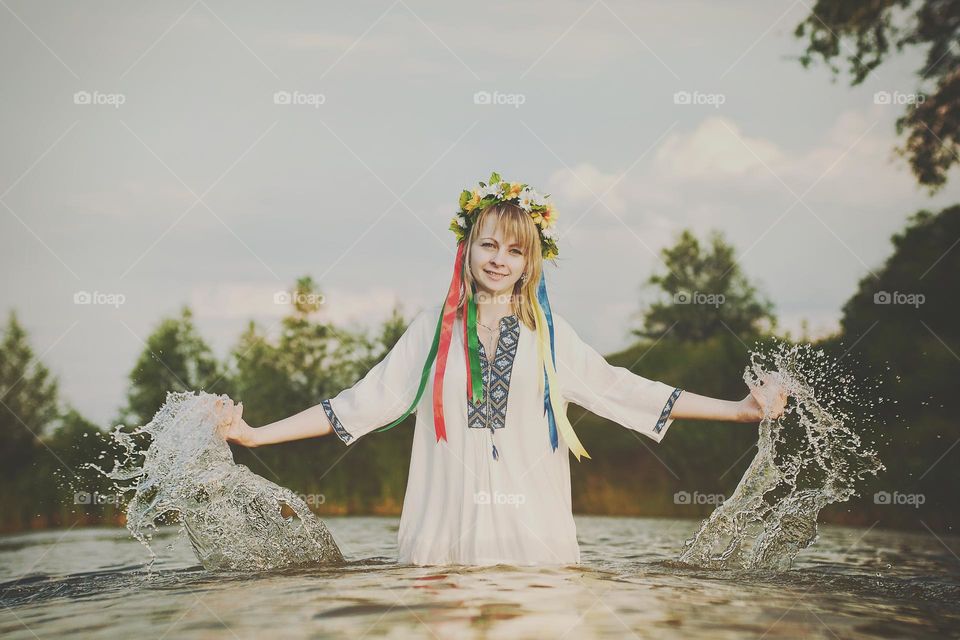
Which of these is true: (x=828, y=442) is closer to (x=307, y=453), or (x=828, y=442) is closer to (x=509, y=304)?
(x=509, y=304)

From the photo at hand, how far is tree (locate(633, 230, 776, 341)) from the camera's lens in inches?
373

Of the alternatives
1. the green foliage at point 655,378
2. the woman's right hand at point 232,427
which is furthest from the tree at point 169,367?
the woman's right hand at point 232,427

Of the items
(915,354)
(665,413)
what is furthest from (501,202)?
(915,354)

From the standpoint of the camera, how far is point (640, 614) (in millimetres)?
3113

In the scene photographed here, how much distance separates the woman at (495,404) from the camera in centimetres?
365

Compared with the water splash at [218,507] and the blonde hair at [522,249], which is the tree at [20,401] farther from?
the blonde hair at [522,249]

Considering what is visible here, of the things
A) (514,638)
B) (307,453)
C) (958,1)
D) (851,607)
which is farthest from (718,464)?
(514,638)

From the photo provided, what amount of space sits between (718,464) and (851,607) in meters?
4.63

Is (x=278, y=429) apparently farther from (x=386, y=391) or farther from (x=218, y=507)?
(x=218, y=507)

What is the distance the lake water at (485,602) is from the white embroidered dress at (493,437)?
0.42 feet

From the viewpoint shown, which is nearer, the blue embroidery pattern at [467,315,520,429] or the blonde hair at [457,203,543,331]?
the blue embroidery pattern at [467,315,520,429]

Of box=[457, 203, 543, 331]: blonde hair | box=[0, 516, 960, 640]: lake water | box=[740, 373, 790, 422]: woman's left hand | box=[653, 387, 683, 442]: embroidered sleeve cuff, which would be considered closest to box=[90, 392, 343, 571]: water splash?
box=[0, 516, 960, 640]: lake water

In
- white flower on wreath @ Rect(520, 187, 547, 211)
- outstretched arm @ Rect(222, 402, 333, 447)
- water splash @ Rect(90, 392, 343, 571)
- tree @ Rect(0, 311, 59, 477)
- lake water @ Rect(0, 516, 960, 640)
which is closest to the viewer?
lake water @ Rect(0, 516, 960, 640)

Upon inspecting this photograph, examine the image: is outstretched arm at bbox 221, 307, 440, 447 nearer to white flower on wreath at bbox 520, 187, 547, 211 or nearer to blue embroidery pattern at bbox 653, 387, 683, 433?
white flower on wreath at bbox 520, 187, 547, 211
